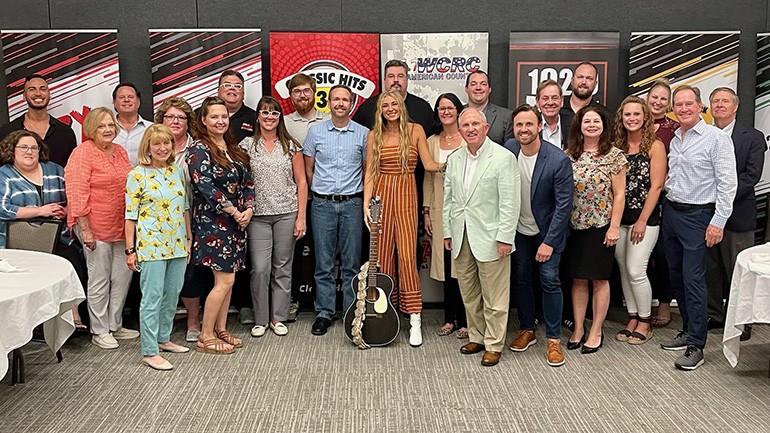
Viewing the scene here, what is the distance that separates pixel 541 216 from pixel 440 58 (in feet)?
5.59

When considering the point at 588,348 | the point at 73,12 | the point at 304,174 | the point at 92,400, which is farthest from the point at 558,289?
the point at 73,12

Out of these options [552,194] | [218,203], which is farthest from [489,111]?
[218,203]

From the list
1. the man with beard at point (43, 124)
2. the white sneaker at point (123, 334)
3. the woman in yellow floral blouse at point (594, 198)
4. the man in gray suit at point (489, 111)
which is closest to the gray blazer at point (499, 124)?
the man in gray suit at point (489, 111)

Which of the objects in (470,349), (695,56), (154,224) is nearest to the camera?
(154,224)

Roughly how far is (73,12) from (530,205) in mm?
3700

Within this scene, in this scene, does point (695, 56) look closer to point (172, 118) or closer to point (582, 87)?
point (582, 87)

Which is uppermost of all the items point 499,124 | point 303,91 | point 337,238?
point 303,91

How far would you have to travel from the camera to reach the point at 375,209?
478 centimetres

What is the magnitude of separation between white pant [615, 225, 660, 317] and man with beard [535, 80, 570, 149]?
731 millimetres

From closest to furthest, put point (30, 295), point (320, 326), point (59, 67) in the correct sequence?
point (30, 295), point (320, 326), point (59, 67)

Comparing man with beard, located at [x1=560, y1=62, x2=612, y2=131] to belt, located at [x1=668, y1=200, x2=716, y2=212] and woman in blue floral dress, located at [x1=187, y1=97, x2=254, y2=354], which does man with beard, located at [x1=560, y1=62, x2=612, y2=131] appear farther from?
woman in blue floral dress, located at [x1=187, y1=97, x2=254, y2=354]

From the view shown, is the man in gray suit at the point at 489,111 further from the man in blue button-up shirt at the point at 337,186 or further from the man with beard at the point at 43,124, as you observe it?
the man with beard at the point at 43,124

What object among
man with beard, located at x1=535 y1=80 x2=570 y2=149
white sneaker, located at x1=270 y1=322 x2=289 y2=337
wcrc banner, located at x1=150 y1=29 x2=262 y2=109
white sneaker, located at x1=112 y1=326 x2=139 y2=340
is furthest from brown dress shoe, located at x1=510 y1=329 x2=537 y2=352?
wcrc banner, located at x1=150 y1=29 x2=262 y2=109

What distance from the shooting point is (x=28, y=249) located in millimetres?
4422
